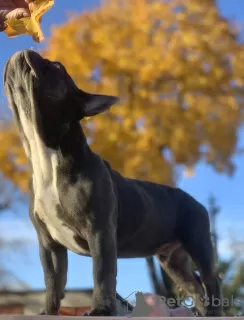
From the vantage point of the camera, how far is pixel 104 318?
0.57 metres

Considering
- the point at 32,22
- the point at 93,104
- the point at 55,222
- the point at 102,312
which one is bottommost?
the point at 102,312

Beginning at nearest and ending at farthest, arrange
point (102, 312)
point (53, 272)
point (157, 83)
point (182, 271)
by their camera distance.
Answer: point (102, 312) → point (53, 272) → point (182, 271) → point (157, 83)

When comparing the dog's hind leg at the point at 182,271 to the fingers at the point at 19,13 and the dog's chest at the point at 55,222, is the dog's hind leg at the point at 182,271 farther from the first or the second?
the fingers at the point at 19,13

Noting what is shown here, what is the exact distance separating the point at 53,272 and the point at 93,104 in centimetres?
27

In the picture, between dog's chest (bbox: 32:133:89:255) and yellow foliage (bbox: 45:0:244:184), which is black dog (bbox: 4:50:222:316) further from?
yellow foliage (bbox: 45:0:244:184)

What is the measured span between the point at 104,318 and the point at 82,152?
0.85 feet

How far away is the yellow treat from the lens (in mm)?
820

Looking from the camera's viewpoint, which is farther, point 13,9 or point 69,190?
point 13,9

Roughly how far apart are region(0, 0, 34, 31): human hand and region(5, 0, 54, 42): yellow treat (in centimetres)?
2

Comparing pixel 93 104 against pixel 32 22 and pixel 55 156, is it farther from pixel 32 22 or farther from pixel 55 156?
pixel 32 22

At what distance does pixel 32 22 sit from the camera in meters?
0.82

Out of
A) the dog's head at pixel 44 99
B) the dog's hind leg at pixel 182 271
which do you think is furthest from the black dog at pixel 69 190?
the dog's hind leg at pixel 182 271

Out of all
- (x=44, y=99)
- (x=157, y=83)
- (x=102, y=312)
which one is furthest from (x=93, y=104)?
(x=157, y=83)

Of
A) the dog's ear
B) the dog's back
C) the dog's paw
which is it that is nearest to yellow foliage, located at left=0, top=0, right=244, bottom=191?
the dog's back
